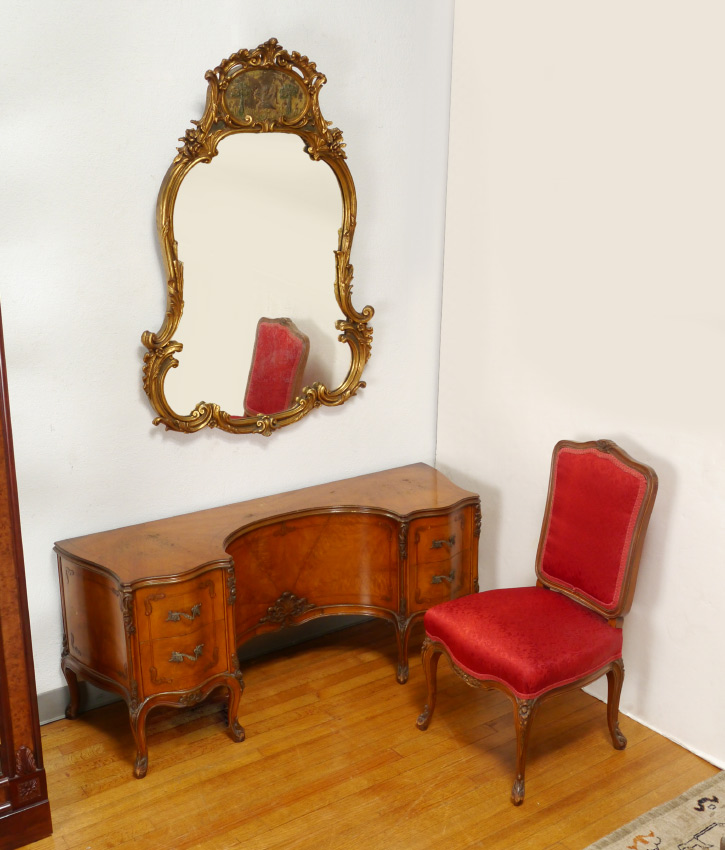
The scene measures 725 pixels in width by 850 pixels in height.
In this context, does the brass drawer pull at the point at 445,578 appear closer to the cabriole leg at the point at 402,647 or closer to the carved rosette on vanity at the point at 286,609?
the cabriole leg at the point at 402,647

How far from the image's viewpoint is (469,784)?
2930 millimetres

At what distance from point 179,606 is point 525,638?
1131 millimetres

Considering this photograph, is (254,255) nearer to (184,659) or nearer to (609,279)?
(609,279)

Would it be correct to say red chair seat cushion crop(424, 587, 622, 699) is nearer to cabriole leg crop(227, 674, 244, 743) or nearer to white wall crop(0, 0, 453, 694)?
cabriole leg crop(227, 674, 244, 743)

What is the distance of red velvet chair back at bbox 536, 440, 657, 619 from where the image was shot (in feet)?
9.63

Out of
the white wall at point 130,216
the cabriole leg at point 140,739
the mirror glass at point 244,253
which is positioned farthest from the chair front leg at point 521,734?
the mirror glass at point 244,253

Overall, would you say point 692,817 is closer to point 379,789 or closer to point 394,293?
point 379,789

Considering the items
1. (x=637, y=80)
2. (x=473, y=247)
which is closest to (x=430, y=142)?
(x=473, y=247)

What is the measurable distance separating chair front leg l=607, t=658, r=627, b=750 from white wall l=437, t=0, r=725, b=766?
206 millimetres

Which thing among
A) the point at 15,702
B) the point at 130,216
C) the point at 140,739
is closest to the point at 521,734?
the point at 140,739

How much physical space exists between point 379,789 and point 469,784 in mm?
300

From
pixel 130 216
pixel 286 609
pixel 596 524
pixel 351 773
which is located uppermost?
pixel 130 216

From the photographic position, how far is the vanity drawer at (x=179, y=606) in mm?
2828

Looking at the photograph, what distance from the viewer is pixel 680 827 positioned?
2.70 meters
